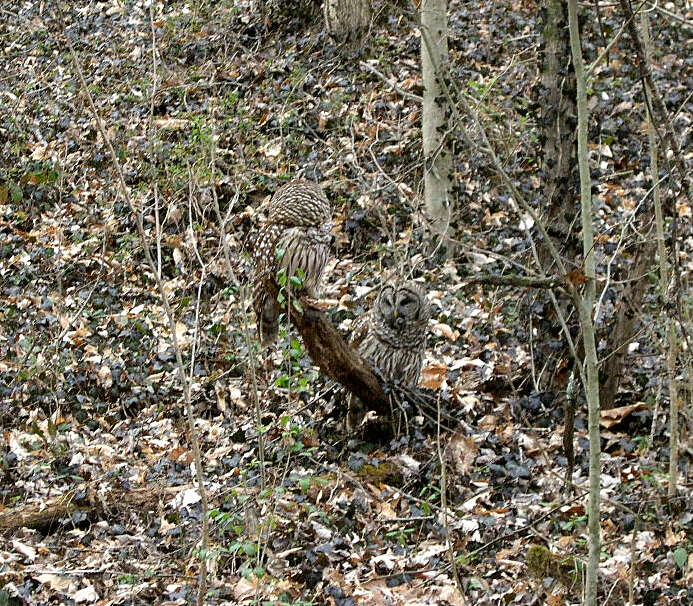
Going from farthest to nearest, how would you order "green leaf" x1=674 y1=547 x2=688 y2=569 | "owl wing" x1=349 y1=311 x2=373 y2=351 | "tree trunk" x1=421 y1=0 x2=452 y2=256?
"tree trunk" x1=421 y1=0 x2=452 y2=256 → "owl wing" x1=349 y1=311 x2=373 y2=351 → "green leaf" x1=674 y1=547 x2=688 y2=569

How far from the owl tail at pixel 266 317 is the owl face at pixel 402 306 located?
0.95 meters

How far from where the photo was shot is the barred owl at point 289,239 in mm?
6613

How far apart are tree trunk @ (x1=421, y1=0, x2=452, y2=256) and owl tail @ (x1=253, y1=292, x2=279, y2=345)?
2.45 meters

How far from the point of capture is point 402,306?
19.7 ft

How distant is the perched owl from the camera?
6012 mm

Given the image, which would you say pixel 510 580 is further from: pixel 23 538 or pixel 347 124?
pixel 347 124

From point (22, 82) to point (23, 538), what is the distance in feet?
30.6

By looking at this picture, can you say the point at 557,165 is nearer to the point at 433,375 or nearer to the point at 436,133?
the point at 433,375

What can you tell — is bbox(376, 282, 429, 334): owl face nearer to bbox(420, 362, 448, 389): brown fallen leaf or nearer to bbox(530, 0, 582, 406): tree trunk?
bbox(420, 362, 448, 389): brown fallen leaf

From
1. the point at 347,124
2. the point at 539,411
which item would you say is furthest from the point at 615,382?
the point at 347,124

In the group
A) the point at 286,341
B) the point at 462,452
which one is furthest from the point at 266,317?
the point at 462,452

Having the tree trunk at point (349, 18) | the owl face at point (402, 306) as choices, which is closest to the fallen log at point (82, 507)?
the owl face at point (402, 306)

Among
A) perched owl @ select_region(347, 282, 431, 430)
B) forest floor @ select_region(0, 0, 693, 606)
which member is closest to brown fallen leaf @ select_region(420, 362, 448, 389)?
forest floor @ select_region(0, 0, 693, 606)

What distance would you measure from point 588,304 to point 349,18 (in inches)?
389
